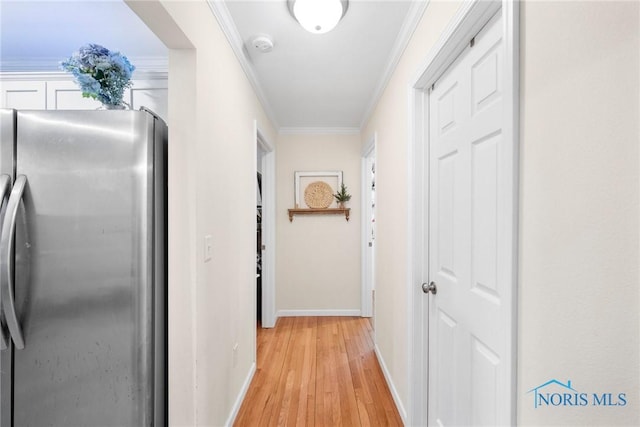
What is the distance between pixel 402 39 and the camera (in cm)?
176

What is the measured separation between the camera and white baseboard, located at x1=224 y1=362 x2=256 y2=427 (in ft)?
5.84

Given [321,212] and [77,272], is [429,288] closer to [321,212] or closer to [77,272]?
[77,272]

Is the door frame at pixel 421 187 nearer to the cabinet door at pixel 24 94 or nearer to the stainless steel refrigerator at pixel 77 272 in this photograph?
the stainless steel refrigerator at pixel 77 272

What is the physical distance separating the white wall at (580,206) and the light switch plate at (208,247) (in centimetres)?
127

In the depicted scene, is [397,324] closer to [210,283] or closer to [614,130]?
[210,283]

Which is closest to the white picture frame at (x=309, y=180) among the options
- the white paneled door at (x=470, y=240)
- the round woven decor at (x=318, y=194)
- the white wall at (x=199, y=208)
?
the round woven decor at (x=318, y=194)

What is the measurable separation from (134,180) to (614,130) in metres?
1.48

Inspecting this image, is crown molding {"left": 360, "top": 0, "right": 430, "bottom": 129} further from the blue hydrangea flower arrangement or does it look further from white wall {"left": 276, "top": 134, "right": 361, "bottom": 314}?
the blue hydrangea flower arrangement

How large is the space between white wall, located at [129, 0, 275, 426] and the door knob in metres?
1.15

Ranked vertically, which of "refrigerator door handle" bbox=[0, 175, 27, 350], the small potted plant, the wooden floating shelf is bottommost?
"refrigerator door handle" bbox=[0, 175, 27, 350]

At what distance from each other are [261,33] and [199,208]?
1.20m

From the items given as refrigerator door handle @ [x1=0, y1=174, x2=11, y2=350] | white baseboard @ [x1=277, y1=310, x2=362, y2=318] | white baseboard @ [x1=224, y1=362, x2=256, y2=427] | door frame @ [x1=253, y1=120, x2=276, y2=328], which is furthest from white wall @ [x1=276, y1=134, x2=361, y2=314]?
refrigerator door handle @ [x1=0, y1=174, x2=11, y2=350]

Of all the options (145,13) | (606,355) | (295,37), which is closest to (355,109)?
(295,37)

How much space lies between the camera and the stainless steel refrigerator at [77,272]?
115 cm
